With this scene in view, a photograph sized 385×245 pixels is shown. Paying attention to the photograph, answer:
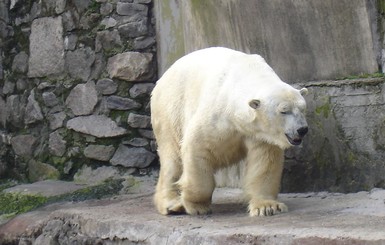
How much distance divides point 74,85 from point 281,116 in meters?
3.00

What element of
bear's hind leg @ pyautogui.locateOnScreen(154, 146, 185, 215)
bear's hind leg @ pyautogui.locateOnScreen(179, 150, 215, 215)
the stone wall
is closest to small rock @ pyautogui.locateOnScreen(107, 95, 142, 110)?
the stone wall

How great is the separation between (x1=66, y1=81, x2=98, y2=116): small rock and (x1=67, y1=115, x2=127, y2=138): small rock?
62mm

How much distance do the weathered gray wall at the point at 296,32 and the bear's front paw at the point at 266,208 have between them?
1027 mm

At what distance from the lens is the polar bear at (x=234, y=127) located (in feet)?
14.0

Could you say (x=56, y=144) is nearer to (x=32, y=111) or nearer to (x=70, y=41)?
(x=32, y=111)

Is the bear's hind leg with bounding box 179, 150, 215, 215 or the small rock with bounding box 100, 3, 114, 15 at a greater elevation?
the small rock with bounding box 100, 3, 114, 15

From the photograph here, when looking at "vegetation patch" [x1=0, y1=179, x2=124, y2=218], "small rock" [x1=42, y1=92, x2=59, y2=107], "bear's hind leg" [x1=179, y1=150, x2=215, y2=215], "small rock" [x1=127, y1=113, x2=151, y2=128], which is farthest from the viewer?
"small rock" [x1=42, y1=92, x2=59, y2=107]

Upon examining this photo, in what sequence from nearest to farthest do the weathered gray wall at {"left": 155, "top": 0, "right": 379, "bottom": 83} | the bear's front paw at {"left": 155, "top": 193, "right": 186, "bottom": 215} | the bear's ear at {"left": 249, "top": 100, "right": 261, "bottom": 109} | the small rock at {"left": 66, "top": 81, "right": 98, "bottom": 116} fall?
the bear's ear at {"left": 249, "top": 100, "right": 261, "bottom": 109}
the bear's front paw at {"left": 155, "top": 193, "right": 186, "bottom": 215}
the weathered gray wall at {"left": 155, "top": 0, "right": 379, "bottom": 83}
the small rock at {"left": 66, "top": 81, "right": 98, "bottom": 116}

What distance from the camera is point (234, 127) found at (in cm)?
450

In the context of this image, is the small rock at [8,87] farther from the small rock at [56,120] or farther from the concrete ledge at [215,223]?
the concrete ledge at [215,223]

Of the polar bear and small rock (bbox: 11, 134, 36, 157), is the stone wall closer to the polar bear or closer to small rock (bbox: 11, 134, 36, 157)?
small rock (bbox: 11, 134, 36, 157)

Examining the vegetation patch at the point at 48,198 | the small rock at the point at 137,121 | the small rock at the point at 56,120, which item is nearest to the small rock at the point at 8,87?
the small rock at the point at 56,120

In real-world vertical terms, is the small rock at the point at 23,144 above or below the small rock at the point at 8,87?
below

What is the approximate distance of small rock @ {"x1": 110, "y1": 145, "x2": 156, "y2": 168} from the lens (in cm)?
656
